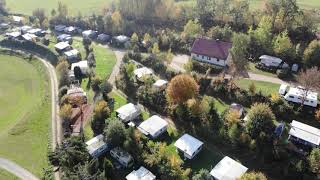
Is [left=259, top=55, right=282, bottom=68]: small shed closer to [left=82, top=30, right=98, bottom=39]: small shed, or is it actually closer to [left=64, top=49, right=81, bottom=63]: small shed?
[left=64, top=49, right=81, bottom=63]: small shed

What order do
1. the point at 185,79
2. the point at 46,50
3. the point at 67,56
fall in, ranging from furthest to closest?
1. the point at 46,50
2. the point at 67,56
3. the point at 185,79

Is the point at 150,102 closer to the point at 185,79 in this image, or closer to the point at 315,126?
the point at 185,79

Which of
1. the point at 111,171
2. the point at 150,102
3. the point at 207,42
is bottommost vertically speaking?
the point at 111,171

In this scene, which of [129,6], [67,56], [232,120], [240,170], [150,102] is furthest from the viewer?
[129,6]

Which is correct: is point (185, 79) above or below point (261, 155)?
above

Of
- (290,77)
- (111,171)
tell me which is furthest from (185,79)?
(290,77)

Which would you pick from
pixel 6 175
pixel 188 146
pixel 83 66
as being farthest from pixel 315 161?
pixel 83 66
